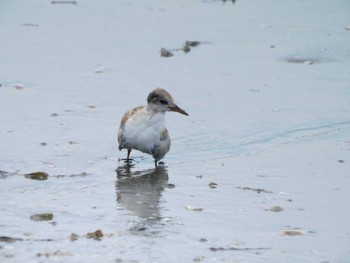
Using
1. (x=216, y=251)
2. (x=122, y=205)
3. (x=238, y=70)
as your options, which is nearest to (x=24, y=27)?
(x=238, y=70)

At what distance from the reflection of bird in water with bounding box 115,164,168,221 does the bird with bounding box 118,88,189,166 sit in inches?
7.3

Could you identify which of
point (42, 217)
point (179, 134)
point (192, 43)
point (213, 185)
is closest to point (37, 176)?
point (42, 217)

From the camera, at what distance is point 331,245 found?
6.95 metres

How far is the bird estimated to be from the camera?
9219 millimetres

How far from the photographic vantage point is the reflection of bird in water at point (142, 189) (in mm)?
7711

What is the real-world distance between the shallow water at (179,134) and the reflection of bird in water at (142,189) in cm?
2

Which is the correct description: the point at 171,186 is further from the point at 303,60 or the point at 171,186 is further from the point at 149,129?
the point at 303,60

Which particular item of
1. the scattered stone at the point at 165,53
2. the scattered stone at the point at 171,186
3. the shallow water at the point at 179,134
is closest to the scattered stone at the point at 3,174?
the shallow water at the point at 179,134

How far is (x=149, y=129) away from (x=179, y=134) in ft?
3.44

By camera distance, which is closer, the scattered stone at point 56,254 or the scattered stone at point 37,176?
the scattered stone at point 56,254

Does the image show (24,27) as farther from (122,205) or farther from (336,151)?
(122,205)

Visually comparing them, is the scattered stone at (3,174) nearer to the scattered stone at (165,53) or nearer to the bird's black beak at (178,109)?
the bird's black beak at (178,109)

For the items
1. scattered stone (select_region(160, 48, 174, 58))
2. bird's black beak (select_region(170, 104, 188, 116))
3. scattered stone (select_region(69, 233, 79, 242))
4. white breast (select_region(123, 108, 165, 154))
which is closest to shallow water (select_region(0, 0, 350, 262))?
scattered stone (select_region(69, 233, 79, 242))

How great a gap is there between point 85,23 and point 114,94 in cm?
459
